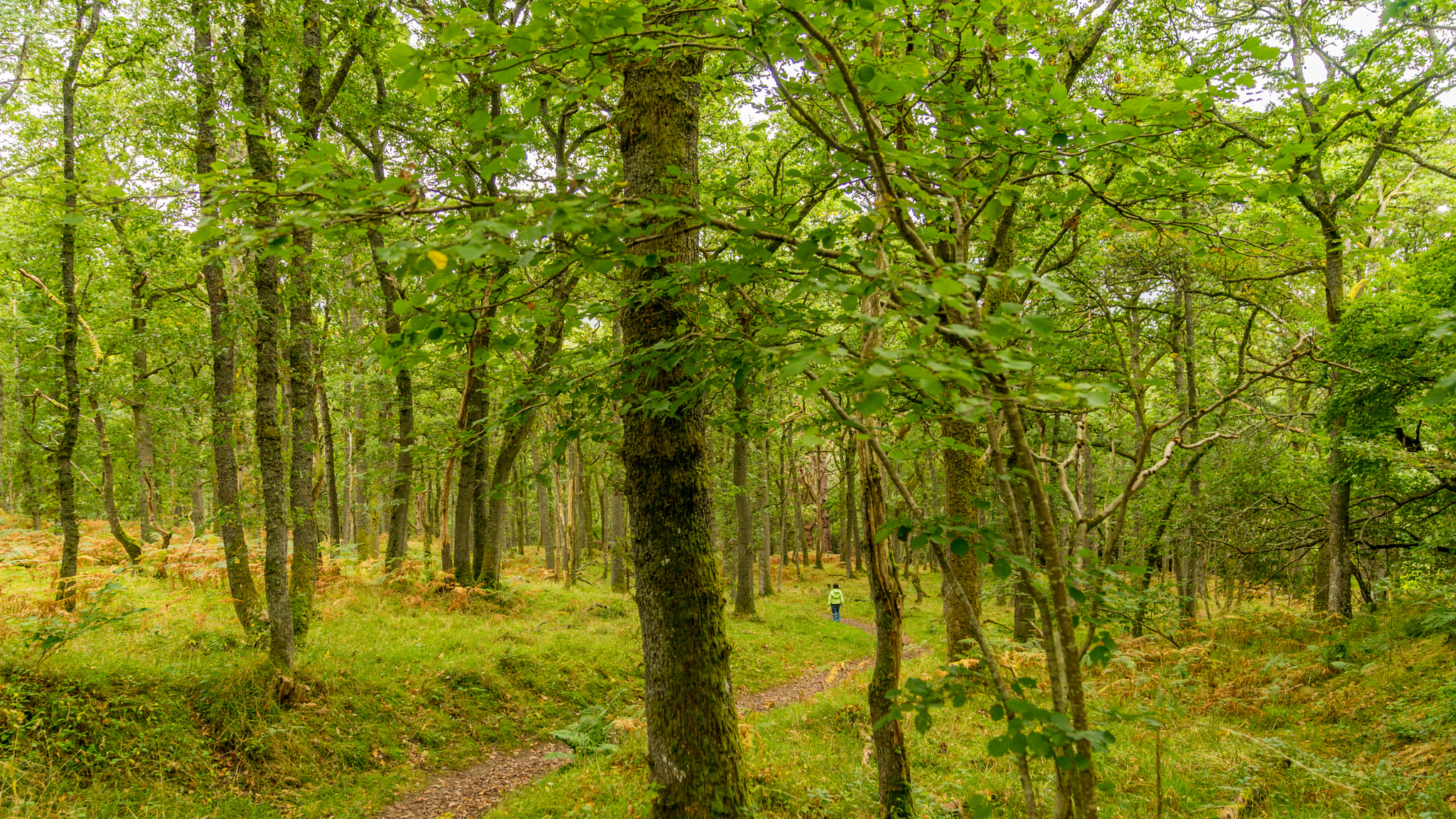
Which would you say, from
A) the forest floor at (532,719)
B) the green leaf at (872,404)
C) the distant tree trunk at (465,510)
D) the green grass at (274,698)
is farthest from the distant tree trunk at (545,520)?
the green leaf at (872,404)

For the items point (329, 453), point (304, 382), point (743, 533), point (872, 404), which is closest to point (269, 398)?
point (304, 382)

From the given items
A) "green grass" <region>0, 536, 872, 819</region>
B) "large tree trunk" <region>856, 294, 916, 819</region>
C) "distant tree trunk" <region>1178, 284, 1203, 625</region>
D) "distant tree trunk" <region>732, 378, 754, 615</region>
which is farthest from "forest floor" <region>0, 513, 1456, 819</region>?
"distant tree trunk" <region>732, 378, 754, 615</region>

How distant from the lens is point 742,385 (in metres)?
2.79

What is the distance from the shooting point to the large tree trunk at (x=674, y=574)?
4.04 metres

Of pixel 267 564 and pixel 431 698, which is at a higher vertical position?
pixel 267 564

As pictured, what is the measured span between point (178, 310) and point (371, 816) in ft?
34.6

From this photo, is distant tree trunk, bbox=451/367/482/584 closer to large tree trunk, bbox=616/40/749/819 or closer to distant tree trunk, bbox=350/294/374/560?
distant tree trunk, bbox=350/294/374/560

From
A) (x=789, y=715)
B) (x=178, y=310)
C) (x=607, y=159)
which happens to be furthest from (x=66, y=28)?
(x=789, y=715)

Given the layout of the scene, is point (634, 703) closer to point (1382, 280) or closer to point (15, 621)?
point (15, 621)

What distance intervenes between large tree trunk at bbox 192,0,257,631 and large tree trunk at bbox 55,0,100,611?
4.81ft

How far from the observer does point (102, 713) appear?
6516 mm

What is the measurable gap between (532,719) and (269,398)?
5.88m

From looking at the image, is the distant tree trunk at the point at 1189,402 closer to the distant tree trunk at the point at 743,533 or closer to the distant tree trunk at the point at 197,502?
the distant tree trunk at the point at 743,533

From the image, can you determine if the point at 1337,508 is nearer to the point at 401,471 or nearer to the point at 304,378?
the point at 304,378
